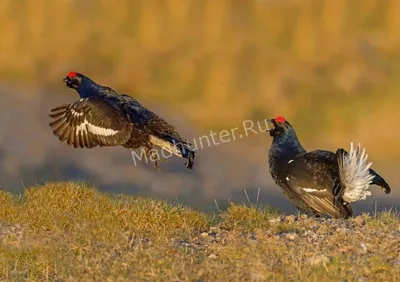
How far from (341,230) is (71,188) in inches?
204

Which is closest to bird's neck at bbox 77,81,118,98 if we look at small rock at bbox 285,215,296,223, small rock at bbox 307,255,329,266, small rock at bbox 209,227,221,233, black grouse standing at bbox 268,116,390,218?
black grouse standing at bbox 268,116,390,218

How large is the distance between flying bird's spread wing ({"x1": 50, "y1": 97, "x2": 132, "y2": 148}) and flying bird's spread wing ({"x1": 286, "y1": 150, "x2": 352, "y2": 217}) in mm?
3116

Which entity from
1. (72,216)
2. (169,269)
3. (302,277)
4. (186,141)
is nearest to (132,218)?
(72,216)

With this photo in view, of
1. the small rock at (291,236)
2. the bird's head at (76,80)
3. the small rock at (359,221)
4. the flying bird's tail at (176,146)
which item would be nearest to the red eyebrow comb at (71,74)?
the bird's head at (76,80)

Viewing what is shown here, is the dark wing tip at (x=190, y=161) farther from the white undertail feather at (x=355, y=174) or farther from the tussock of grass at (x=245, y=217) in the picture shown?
the white undertail feather at (x=355, y=174)

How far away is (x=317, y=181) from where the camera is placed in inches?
416

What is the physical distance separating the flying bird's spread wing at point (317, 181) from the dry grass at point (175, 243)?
0.66 metres

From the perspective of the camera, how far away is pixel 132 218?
9.91 meters

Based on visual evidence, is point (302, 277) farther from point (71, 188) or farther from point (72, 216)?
point (71, 188)

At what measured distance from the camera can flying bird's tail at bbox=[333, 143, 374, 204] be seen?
10250mm

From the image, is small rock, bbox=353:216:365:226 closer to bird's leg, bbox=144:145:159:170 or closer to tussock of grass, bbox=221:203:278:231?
tussock of grass, bbox=221:203:278:231

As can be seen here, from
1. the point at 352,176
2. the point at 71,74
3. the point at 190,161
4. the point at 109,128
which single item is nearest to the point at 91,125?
the point at 109,128

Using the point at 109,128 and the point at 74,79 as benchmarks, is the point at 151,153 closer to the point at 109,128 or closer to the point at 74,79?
the point at 109,128

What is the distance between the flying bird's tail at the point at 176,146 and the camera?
37.1 ft
